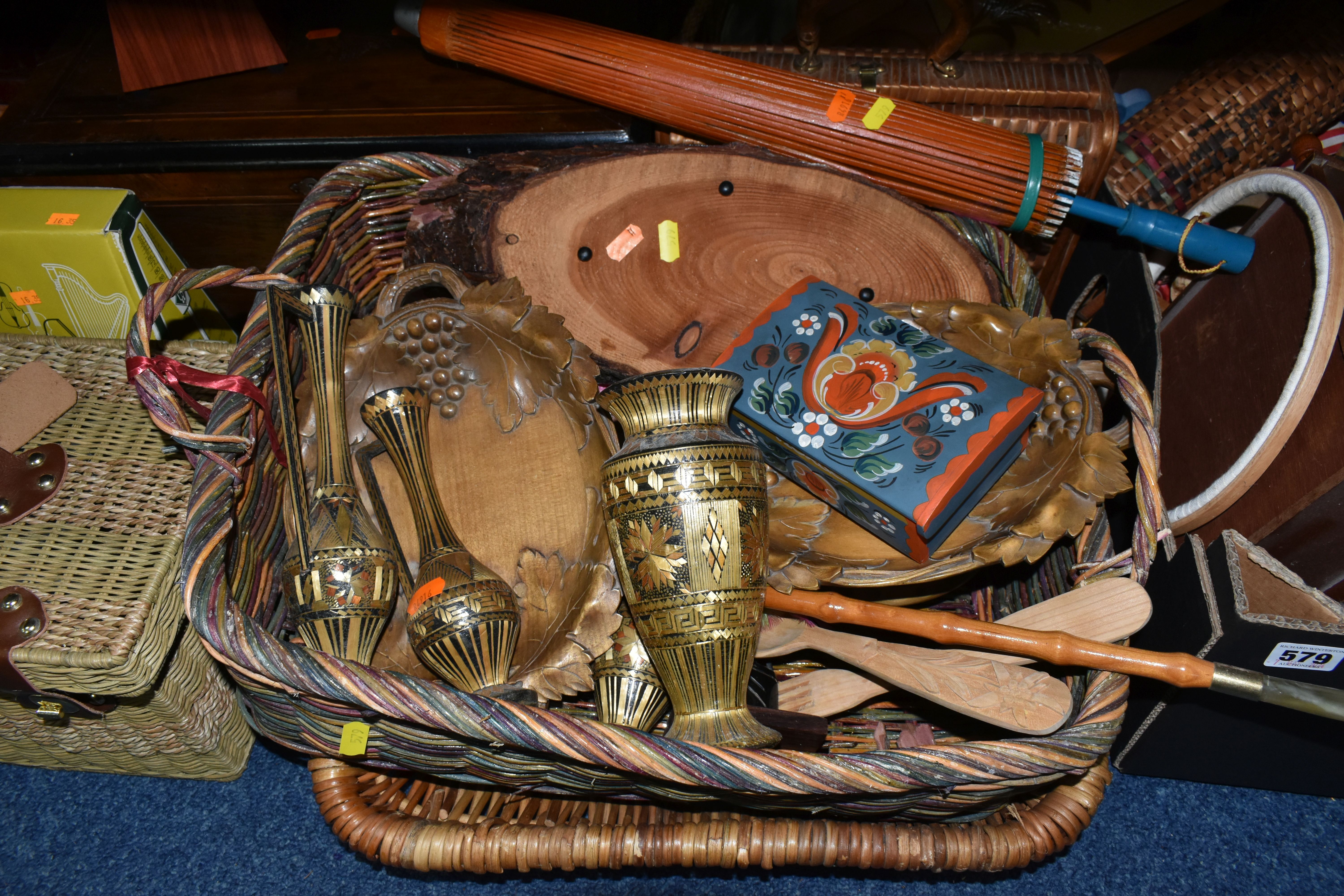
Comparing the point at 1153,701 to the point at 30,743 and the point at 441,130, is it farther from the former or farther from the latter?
the point at 30,743

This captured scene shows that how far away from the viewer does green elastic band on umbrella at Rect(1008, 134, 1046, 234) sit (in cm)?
129

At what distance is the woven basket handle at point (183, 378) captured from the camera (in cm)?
100

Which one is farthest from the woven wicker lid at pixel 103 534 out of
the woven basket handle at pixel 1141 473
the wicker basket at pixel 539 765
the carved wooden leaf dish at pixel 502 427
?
the woven basket handle at pixel 1141 473

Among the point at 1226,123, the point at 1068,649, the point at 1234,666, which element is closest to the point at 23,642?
the point at 1068,649

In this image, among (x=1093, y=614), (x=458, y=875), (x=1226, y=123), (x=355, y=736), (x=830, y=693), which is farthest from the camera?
(x=1226, y=123)

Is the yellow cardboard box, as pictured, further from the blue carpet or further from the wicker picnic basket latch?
the blue carpet

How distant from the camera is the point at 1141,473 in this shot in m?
1.01

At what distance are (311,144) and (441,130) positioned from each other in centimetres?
21

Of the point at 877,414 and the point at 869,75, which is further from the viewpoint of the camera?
the point at 869,75

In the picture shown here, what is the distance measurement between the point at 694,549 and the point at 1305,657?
2.47ft

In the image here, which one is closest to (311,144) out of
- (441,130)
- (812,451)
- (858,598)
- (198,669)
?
(441,130)

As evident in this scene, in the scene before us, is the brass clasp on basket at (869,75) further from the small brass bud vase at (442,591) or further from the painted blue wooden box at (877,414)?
the small brass bud vase at (442,591)

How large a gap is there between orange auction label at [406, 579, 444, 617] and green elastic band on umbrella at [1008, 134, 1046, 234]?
98cm

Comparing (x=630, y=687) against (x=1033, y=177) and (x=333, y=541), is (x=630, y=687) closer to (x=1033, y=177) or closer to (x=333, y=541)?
(x=333, y=541)
